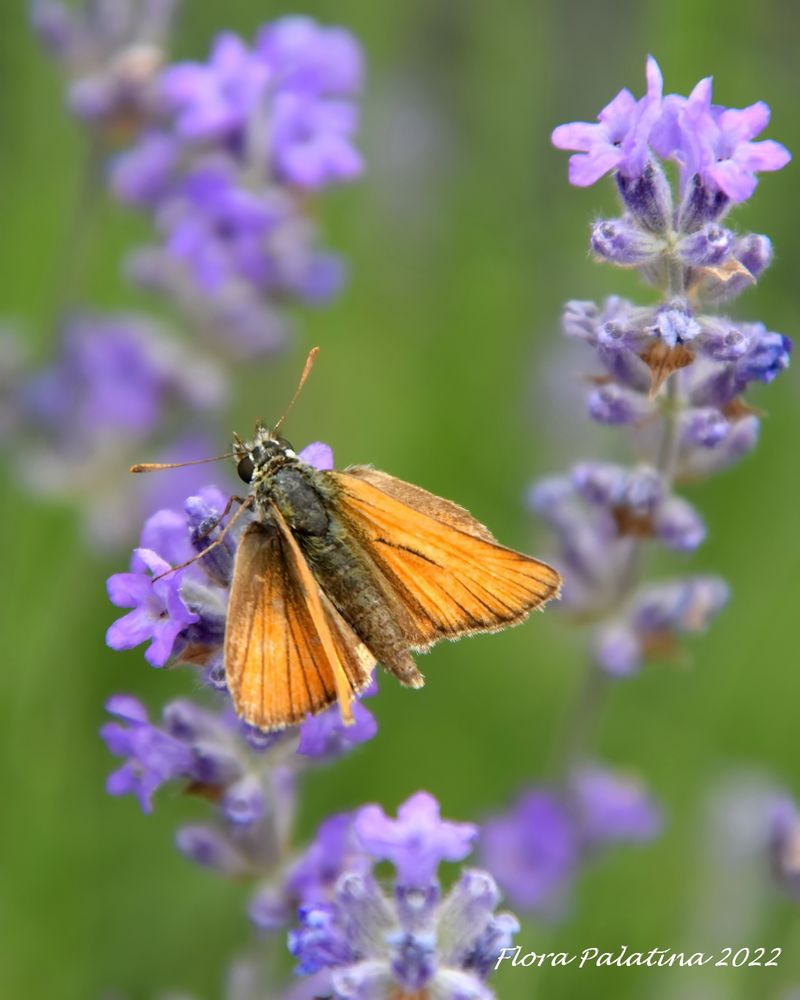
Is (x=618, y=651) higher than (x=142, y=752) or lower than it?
higher

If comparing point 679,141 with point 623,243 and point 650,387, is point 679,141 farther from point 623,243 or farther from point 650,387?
point 650,387

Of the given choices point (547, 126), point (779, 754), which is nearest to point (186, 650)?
point (779, 754)

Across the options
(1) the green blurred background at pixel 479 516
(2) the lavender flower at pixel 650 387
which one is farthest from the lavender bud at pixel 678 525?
(1) the green blurred background at pixel 479 516

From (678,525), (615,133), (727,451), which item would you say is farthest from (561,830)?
(615,133)

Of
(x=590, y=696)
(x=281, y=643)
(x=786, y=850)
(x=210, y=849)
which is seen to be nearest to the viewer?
(x=281, y=643)

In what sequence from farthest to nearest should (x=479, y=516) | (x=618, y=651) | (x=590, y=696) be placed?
(x=479, y=516)
(x=590, y=696)
(x=618, y=651)

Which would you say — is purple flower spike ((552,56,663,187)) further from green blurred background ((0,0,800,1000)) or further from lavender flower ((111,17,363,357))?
green blurred background ((0,0,800,1000))

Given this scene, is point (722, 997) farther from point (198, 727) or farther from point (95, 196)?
point (95, 196)

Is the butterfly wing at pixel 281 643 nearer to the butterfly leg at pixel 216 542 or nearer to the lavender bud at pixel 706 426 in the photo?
the butterfly leg at pixel 216 542
